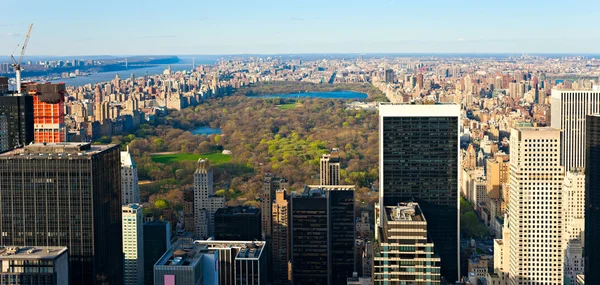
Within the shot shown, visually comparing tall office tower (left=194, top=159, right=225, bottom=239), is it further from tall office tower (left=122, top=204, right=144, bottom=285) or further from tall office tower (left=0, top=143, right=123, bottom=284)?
tall office tower (left=0, top=143, right=123, bottom=284)

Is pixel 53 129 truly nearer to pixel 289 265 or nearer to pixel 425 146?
pixel 289 265

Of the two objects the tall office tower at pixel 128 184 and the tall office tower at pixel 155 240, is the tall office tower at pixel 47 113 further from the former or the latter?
the tall office tower at pixel 128 184

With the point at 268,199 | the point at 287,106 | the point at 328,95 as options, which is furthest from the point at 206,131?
the point at 268,199

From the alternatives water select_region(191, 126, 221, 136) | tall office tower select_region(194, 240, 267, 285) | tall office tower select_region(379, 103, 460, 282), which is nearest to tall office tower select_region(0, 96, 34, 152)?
tall office tower select_region(194, 240, 267, 285)

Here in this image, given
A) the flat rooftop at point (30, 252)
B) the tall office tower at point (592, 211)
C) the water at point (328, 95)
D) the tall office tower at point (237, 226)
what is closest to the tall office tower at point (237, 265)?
the flat rooftop at point (30, 252)

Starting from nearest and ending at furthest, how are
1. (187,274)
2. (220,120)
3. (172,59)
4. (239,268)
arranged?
(187,274)
(239,268)
(220,120)
(172,59)

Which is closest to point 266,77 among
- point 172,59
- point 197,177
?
point 172,59
